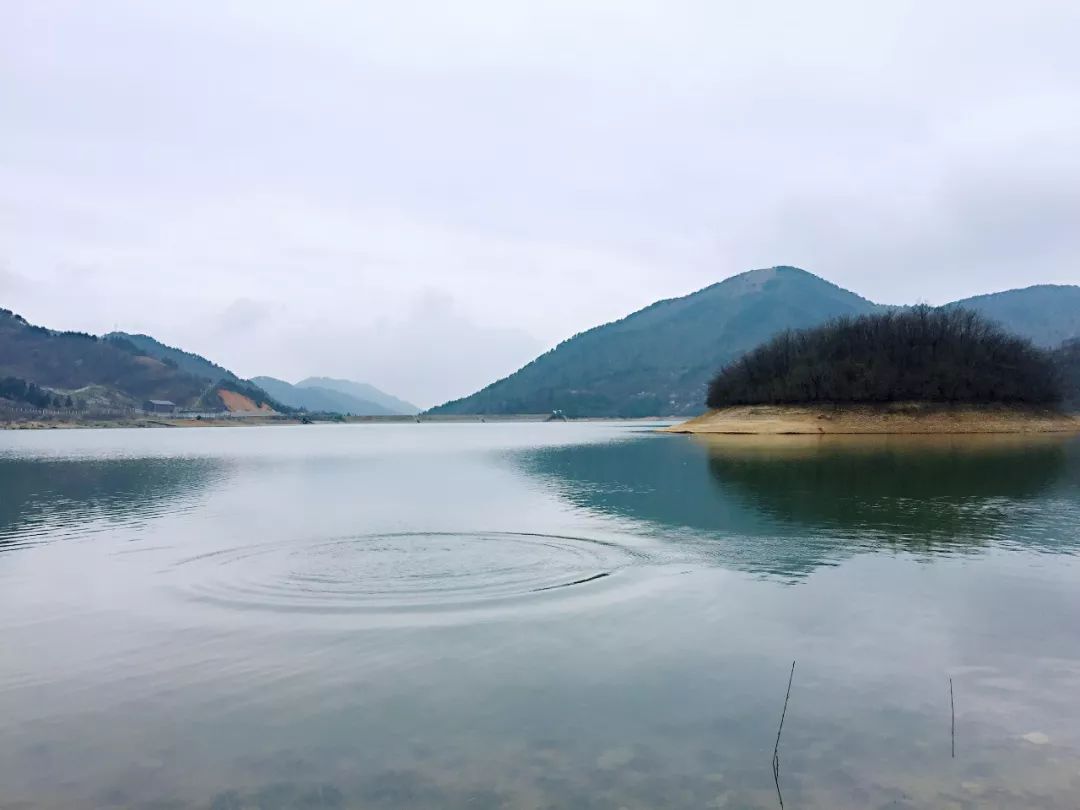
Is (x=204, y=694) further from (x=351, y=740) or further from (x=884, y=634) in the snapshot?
(x=884, y=634)

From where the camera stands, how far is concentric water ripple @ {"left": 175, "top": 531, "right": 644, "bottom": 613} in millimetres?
18625

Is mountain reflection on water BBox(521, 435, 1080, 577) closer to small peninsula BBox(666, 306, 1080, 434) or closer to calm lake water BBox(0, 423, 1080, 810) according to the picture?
calm lake water BBox(0, 423, 1080, 810)

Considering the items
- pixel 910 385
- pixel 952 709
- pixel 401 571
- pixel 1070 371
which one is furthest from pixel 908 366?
pixel 952 709

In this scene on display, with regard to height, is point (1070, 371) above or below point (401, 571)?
above

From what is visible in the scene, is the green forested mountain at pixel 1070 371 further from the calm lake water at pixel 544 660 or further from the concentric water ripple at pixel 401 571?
the concentric water ripple at pixel 401 571

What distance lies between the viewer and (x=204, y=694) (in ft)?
40.5

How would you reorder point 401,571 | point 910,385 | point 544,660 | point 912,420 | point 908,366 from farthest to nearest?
point 908,366 → point 910,385 → point 912,420 → point 401,571 → point 544,660

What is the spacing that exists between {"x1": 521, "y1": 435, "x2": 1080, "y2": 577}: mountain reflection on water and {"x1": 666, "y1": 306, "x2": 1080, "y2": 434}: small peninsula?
39240 millimetres

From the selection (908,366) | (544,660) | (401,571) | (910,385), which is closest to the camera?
(544,660)

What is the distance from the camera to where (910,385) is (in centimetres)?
11194

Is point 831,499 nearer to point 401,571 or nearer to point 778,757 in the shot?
point 401,571

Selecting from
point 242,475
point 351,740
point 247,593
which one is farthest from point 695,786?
point 242,475

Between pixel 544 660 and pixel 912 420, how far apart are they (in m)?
108

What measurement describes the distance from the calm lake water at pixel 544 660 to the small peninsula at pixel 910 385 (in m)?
82.7
